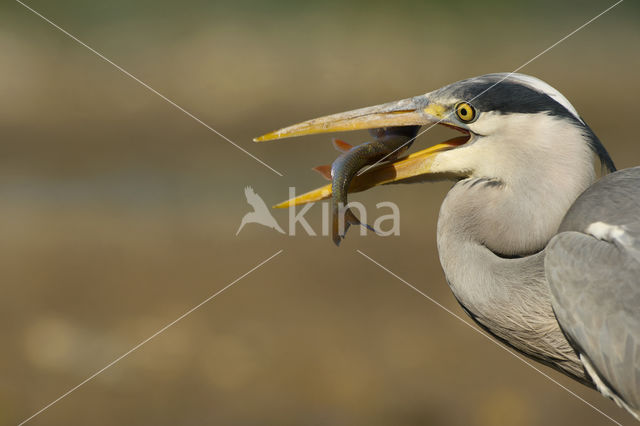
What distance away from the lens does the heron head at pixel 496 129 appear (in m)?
2.51

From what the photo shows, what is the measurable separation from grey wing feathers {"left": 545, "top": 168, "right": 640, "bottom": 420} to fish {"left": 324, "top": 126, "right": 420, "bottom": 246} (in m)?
0.65

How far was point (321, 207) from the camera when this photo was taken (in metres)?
8.05

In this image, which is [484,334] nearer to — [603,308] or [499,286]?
[499,286]

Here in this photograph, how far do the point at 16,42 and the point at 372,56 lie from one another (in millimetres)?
5081

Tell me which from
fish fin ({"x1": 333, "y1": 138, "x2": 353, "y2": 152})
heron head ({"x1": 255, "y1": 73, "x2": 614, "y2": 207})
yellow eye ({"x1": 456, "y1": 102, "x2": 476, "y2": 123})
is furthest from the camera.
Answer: fish fin ({"x1": 333, "y1": 138, "x2": 353, "y2": 152})

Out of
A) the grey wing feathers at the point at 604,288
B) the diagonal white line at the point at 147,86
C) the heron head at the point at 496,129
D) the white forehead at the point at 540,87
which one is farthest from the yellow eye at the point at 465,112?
the diagonal white line at the point at 147,86

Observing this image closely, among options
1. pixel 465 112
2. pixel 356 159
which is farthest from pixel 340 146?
pixel 465 112

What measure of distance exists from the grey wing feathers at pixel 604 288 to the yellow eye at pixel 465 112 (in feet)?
1.47

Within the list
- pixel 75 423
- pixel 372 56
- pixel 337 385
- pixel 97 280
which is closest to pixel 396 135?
pixel 337 385

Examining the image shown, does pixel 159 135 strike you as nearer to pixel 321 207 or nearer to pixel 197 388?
pixel 321 207

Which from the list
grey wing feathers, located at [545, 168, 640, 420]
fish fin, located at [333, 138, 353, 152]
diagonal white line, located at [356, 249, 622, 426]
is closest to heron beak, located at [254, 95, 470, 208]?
fish fin, located at [333, 138, 353, 152]

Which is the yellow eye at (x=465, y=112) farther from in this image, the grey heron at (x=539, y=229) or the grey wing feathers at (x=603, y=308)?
the grey wing feathers at (x=603, y=308)

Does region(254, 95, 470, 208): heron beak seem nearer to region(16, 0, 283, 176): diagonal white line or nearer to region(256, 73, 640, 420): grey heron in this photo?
region(256, 73, 640, 420): grey heron

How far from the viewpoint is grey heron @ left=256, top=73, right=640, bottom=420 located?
2.33 m
